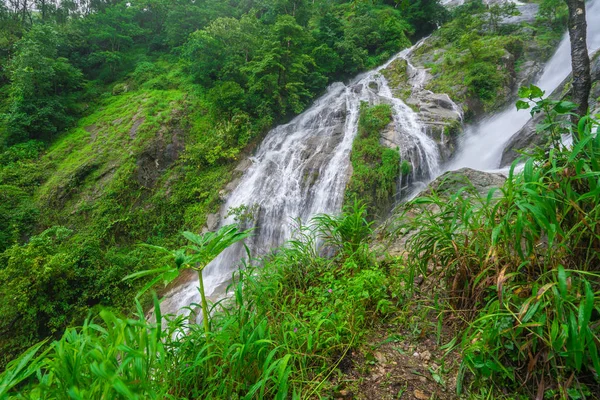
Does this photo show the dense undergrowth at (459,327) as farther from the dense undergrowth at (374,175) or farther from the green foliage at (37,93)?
the green foliage at (37,93)

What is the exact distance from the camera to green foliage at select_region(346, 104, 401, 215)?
24.2ft

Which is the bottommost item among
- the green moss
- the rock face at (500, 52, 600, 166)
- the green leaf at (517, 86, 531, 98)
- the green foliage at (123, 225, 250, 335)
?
the rock face at (500, 52, 600, 166)

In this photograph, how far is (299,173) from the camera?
8547 millimetres

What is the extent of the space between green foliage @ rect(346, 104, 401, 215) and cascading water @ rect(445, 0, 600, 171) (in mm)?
1984

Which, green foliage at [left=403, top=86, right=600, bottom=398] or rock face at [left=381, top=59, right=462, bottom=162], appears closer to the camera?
green foliage at [left=403, top=86, right=600, bottom=398]

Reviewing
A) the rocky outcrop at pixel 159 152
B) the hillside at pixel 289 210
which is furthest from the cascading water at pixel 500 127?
the rocky outcrop at pixel 159 152

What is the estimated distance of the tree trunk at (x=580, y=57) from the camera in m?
1.96

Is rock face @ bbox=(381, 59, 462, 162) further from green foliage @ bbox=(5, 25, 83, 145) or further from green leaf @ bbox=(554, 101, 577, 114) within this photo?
green foliage @ bbox=(5, 25, 83, 145)

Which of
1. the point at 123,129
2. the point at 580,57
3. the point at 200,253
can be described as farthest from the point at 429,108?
the point at 123,129

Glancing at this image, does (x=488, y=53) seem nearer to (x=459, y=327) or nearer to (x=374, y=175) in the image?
(x=374, y=175)

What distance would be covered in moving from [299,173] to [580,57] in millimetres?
6895

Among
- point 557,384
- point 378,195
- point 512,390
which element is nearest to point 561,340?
point 557,384

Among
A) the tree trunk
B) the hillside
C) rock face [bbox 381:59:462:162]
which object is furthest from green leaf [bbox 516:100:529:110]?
rock face [bbox 381:59:462:162]

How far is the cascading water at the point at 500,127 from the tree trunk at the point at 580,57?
6.10 meters
